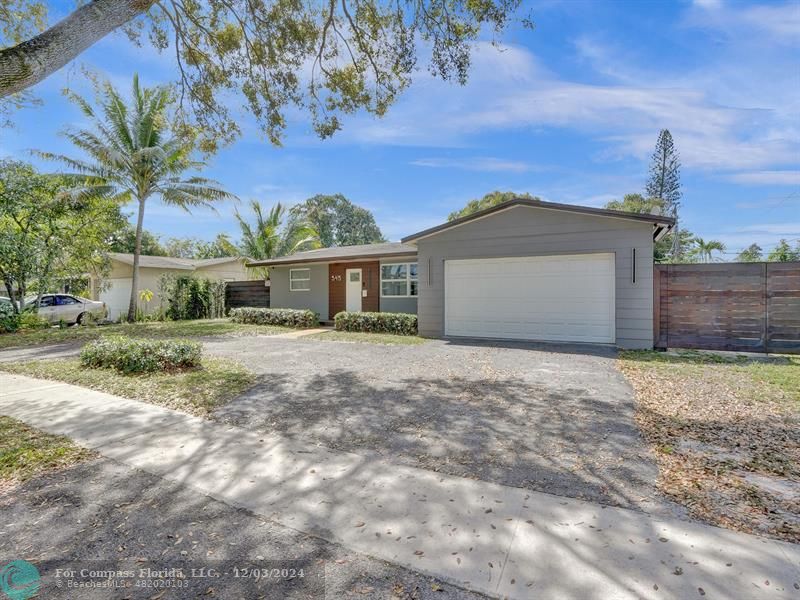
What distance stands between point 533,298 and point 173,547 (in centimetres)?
964

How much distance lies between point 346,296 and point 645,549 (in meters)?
14.5

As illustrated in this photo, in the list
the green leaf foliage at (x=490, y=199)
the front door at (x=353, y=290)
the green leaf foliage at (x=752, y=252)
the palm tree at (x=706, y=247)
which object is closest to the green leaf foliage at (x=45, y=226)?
the front door at (x=353, y=290)

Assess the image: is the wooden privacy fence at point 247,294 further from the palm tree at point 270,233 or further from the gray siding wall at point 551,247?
the gray siding wall at point 551,247

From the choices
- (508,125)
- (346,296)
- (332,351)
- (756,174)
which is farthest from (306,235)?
(756,174)

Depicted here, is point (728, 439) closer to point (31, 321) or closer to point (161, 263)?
point (31, 321)

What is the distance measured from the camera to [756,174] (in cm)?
2400

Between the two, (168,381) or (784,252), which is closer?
(168,381)

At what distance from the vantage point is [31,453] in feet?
11.4

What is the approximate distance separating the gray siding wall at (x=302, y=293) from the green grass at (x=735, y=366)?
11.3 meters

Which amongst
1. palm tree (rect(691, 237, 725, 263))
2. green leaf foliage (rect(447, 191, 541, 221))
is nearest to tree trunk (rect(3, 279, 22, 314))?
green leaf foliage (rect(447, 191, 541, 221))

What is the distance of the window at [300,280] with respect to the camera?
Answer: 17.0 m

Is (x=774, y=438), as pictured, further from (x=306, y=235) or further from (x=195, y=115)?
(x=306, y=235)

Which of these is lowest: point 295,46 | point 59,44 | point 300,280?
point 300,280

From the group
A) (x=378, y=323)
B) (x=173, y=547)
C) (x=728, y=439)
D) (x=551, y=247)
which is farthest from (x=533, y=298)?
(x=173, y=547)
